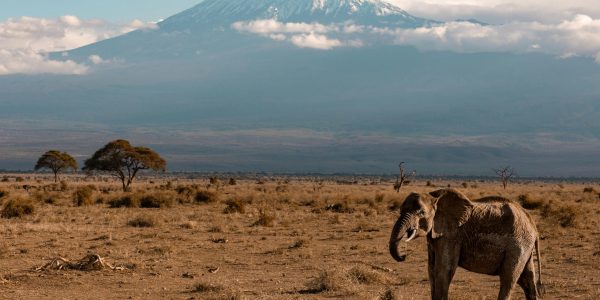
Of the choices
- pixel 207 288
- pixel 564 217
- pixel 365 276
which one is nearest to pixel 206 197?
pixel 564 217

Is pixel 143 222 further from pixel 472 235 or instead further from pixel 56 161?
pixel 56 161

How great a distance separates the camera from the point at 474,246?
33.6 ft

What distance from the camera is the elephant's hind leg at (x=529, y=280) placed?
35.4 ft

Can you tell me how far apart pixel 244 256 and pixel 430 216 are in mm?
12581

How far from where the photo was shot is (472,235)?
1019cm

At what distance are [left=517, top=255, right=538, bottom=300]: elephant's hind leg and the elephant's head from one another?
1.28 metres

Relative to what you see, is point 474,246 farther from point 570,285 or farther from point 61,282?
point 61,282

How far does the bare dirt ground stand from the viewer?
52.5ft

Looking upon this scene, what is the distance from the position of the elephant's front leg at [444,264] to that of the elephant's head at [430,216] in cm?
13

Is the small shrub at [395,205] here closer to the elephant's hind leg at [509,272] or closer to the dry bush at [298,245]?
the dry bush at [298,245]

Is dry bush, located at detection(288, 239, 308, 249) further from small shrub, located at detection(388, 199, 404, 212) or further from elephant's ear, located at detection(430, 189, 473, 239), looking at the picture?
small shrub, located at detection(388, 199, 404, 212)

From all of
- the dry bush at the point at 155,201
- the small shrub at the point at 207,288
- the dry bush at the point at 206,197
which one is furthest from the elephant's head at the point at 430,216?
the dry bush at the point at 206,197

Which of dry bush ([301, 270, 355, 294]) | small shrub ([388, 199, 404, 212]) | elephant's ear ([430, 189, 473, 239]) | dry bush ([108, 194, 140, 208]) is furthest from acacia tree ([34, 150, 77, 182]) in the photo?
elephant's ear ([430, 189, 473, 239])

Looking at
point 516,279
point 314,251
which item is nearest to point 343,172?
point 314,251
